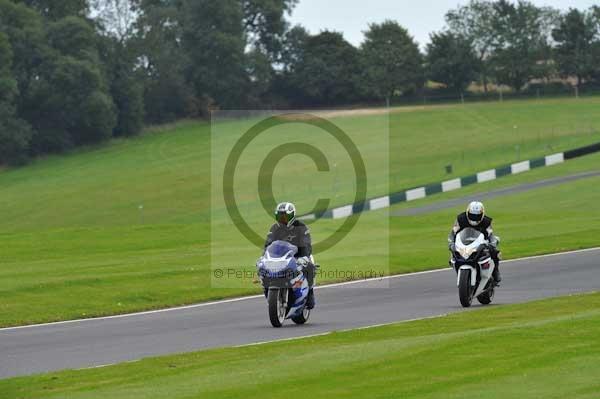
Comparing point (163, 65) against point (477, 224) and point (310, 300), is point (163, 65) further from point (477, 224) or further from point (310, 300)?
point (310, 300)

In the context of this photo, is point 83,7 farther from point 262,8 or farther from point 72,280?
point 72,280

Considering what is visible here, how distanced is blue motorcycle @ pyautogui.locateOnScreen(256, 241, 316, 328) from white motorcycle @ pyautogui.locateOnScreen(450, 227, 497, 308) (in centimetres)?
298

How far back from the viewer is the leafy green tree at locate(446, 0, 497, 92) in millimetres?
124188

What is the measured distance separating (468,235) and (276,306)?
424cm

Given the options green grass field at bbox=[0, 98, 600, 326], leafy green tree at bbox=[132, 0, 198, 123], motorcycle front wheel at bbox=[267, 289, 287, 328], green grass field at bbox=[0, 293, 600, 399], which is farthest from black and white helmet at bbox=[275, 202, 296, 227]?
leafy green tree at bbox=[132, 0, 198, 123]

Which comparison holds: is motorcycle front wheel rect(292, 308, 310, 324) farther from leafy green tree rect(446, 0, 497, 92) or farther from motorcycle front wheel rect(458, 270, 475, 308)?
leafy green tree rect(446, 0, 497, 92)

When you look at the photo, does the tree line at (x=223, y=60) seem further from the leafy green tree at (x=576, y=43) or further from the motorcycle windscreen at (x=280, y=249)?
the motorcycle windscreen at (x=280, y=249)

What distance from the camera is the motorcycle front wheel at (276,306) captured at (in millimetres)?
20672

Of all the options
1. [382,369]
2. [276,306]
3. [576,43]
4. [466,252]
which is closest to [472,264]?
[466,252]

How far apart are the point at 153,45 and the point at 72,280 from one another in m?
90.6

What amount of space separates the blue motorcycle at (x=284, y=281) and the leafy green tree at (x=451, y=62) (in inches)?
3977

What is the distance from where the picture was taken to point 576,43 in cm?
12225

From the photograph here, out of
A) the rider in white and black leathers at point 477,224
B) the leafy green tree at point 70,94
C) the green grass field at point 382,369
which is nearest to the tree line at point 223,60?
the leafy green tree at point 70,94

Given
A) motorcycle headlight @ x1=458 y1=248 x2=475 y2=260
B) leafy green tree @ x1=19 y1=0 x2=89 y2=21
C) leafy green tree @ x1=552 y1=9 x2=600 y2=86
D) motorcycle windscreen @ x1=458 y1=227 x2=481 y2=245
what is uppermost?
leafy green tree @ x1=19 y1=0 x2=89 y2=21
